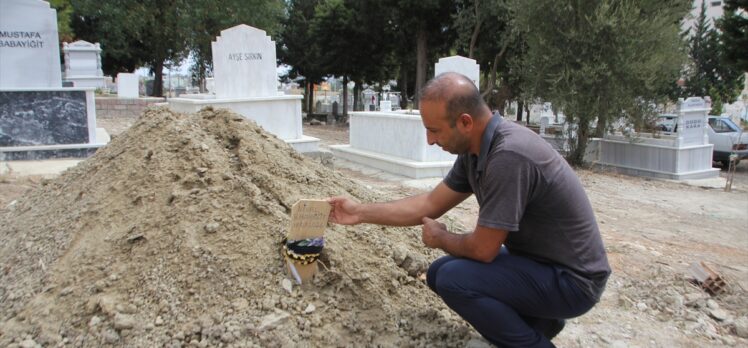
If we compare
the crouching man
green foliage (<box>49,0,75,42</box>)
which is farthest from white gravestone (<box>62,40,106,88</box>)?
the crouching man

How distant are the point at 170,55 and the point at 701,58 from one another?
32163 mm

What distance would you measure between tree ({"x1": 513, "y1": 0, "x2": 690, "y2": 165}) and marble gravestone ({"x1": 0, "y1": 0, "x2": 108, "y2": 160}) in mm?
8946

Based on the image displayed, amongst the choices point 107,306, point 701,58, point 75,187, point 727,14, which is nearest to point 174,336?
point 107,306

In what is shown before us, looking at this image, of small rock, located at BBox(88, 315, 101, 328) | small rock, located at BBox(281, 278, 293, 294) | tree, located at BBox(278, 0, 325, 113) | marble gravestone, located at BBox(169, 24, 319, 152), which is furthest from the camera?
tree, located at BBox(278, 0, 325, 113)

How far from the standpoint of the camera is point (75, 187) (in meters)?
3.99

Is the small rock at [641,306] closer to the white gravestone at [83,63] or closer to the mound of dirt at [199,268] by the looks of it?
the mound of dirt at [199,268]

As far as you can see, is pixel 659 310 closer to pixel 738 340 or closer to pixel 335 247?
pixel 738 340

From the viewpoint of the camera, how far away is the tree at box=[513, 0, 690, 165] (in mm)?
11578

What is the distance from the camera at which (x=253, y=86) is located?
984cm

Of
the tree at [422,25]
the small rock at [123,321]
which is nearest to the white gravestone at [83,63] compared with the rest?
the tree at [422,25]

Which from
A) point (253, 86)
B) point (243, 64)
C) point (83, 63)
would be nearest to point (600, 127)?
point (253, 86)

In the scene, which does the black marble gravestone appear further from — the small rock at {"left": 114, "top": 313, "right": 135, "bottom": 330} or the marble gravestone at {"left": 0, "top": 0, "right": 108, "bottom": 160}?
the small rock at {"left": 114, "top": 313, "right": 135, "bottom": 330}

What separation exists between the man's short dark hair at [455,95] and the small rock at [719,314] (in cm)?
241

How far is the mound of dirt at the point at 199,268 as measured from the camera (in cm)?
246
